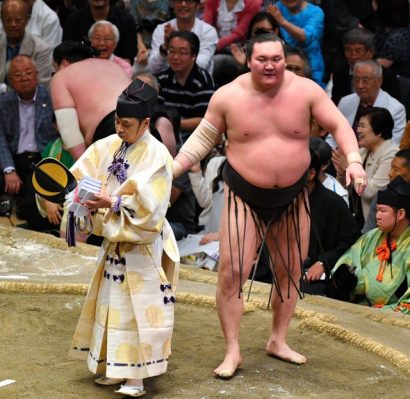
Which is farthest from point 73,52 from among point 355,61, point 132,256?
point 132,256

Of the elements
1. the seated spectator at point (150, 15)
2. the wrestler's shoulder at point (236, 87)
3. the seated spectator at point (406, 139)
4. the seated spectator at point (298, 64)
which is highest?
the seated spectator at point (150, 15)

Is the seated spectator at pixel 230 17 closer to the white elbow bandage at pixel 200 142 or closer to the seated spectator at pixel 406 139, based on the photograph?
the seated spectator at pixel 406 139

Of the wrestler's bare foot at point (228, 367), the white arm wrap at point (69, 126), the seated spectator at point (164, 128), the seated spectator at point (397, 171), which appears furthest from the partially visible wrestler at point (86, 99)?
the wrestler's bare foot at point (228, 367)

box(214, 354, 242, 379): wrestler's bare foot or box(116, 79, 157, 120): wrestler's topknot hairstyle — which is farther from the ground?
box(116, 79, 157, 120): wrestler's topknot hairstyle

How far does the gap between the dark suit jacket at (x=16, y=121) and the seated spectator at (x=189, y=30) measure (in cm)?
78

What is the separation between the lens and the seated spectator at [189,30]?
21.0 feet

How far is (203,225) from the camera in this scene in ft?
18.4

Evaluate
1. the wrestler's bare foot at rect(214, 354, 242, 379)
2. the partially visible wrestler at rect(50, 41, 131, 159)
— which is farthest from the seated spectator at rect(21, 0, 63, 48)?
Answer: the wrestler's bare foot at rect(214, 354, 242, 379)

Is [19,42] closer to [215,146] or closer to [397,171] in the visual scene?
[215,146]

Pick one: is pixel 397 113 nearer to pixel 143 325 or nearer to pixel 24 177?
pixel 24 177

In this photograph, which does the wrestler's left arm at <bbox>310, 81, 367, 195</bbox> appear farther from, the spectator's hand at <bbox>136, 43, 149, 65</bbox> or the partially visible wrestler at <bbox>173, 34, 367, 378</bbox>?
the spectator's hand at <bbox>136, 43, 149, 65</bbox>

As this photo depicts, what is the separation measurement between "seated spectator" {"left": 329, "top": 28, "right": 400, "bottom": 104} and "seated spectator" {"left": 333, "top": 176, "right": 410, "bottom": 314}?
1.47 meters

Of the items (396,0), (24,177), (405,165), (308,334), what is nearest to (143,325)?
(308,334)

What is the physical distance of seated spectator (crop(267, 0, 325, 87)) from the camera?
6.49m
